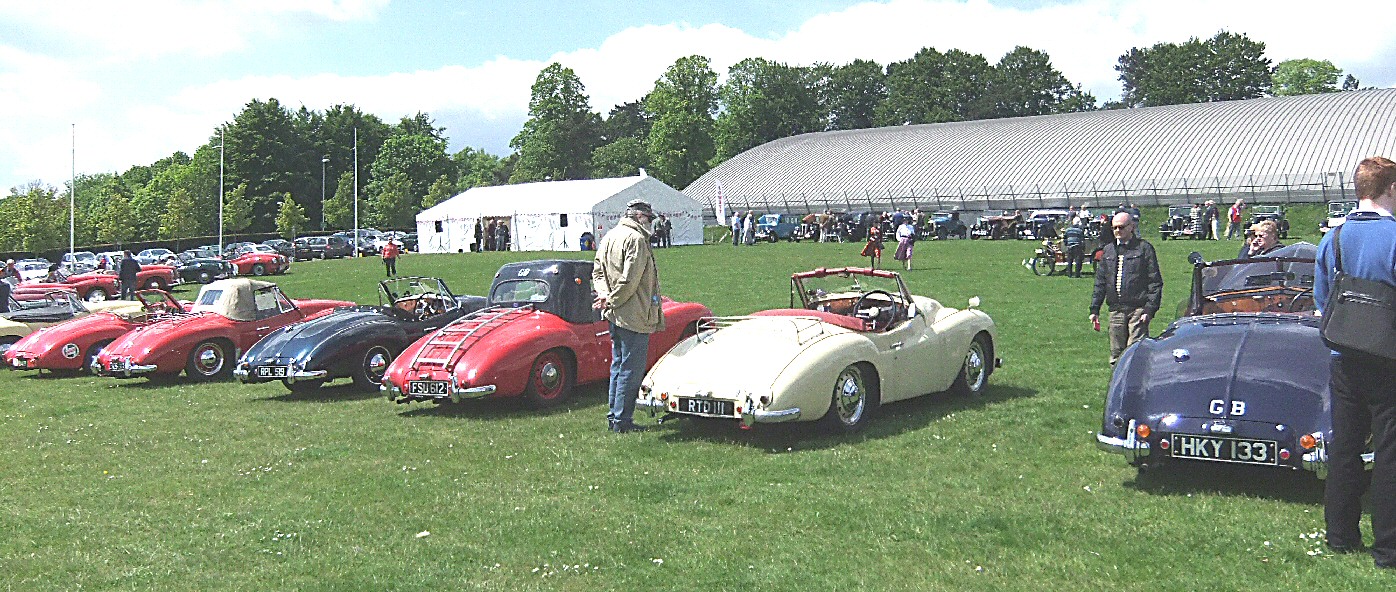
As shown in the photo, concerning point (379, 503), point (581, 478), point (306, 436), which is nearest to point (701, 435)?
point (581, 478)

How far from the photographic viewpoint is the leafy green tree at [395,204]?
9019 cm

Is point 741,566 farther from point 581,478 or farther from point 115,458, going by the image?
point 115,458

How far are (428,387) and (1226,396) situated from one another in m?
6.94

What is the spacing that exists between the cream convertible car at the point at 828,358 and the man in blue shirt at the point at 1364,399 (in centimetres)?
380

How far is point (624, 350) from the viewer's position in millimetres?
9758

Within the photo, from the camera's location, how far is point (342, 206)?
9288 cm

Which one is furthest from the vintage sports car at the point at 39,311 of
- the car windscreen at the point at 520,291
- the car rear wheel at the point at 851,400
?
the car rear wheel at the point at 851,400

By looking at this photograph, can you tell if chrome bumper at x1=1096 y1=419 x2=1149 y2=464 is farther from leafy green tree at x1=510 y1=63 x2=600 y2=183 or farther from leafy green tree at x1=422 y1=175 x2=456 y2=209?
leafy green tree at x1=510 y1=63 x2=600 y2=183

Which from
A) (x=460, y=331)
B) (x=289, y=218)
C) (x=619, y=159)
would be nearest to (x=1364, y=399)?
(x=460, y=331)

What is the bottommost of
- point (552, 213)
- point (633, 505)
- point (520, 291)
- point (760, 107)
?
point (633, 505)

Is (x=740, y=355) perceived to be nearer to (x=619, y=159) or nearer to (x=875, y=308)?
(x=875, y=308)

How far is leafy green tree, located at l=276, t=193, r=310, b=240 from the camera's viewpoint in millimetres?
88250

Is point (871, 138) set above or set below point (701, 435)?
above

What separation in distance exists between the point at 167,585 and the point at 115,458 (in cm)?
434
